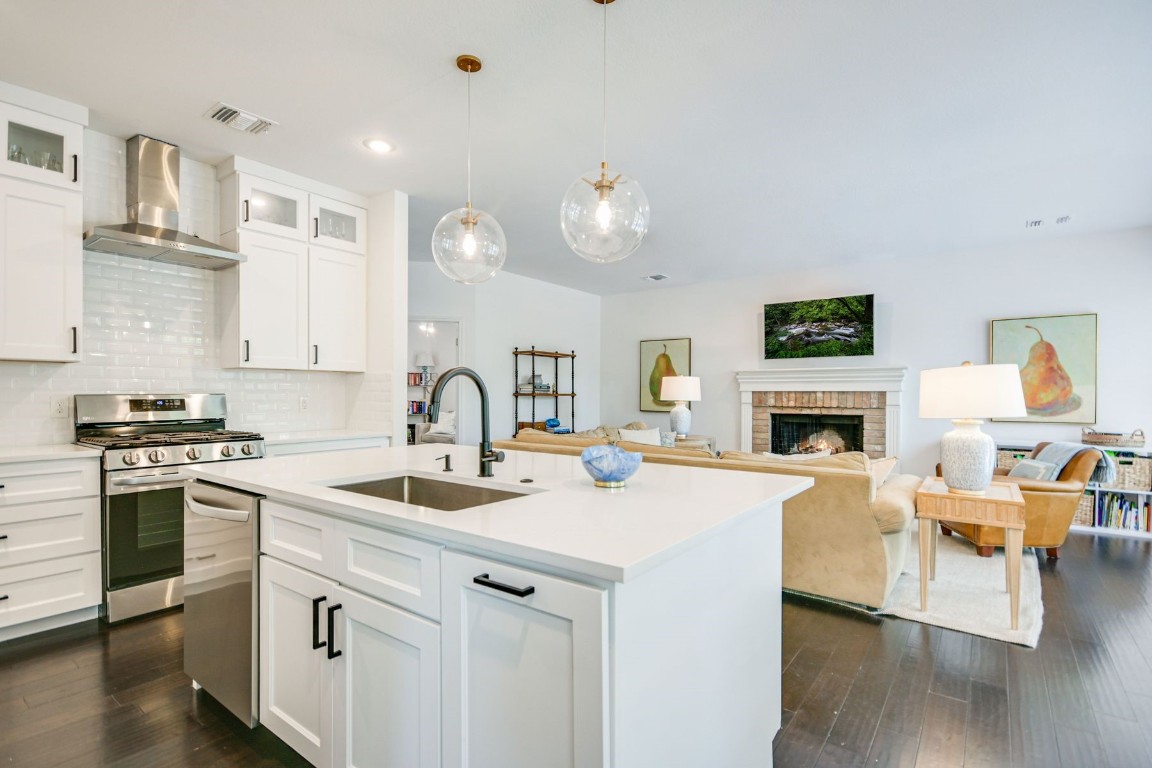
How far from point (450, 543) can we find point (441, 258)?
5.33 ft

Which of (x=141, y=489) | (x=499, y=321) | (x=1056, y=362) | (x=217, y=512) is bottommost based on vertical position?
(x=141, y=489)

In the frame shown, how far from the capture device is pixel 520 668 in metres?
1.06

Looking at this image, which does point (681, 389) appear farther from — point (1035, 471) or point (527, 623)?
point (527, 623)

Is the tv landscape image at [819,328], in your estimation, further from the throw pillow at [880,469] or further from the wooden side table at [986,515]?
the wooden side table at [986,515]

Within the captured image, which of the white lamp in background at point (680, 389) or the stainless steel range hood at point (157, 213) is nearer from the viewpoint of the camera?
the stainless steel range hood at point (157, 213)

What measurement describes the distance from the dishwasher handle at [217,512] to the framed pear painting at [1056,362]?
6.22 m

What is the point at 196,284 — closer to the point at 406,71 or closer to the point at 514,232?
the point at 406,71

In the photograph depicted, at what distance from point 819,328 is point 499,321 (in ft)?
12.3

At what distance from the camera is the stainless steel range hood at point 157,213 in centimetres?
309

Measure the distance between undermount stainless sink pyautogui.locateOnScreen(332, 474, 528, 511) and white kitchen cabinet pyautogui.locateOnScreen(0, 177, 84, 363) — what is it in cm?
227

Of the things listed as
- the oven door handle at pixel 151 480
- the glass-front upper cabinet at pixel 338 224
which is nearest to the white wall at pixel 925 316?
the glass-front upper cabinet at pixel 338 224

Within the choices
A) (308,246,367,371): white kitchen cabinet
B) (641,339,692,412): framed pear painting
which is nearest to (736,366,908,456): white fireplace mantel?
(641,339,692,412): framed pear painting

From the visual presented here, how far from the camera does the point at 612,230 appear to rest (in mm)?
2008

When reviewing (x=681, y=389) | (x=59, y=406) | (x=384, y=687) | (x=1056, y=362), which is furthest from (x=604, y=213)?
(x=1056, y=362)
